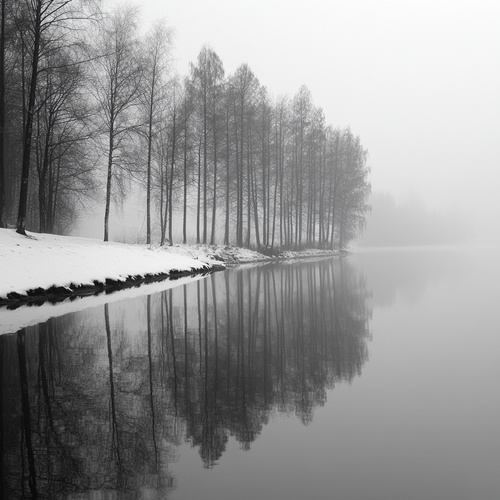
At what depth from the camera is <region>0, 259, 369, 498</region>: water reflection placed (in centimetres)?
311

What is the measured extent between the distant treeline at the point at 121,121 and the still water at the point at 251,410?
1247 cm

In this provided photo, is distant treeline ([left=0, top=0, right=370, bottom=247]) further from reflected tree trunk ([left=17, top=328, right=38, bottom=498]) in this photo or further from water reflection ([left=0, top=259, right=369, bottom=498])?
reflected tree trunk ([left=17, top=328, right=38, bottom=498])

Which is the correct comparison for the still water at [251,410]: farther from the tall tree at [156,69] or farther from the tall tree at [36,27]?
the tall tree at [156,69]

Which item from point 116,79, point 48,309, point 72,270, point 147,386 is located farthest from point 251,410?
point 116,79

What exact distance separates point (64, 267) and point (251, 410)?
445 inches

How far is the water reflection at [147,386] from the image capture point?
10.2 feet

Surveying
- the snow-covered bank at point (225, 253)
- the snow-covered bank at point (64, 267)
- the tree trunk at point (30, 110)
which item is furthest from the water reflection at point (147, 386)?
the snow-covered bank at point (225, 253)

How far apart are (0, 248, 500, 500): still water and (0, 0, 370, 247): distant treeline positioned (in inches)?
491

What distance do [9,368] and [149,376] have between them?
1.71m

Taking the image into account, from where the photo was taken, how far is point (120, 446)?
340cm

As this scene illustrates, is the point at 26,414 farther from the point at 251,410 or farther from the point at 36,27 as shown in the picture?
the point at 36,27

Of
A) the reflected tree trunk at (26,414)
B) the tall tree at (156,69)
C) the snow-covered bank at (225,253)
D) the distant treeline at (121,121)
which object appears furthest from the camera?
the snow-covered bank at (225,253)

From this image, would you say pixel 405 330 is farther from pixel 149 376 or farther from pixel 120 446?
pixel 120 446

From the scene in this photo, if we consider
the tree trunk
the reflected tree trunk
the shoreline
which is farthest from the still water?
the tree trunk
